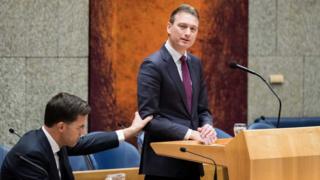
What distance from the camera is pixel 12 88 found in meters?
5.39

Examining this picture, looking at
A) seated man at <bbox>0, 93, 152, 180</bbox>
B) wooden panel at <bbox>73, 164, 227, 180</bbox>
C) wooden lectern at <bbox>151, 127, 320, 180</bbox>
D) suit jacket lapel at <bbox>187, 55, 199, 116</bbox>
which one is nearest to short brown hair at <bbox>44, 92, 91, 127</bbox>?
seated man at <bbox>0, 93, 152, 180</bbox>

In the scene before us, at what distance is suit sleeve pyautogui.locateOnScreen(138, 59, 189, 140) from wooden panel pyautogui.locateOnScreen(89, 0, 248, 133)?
8.04 ft

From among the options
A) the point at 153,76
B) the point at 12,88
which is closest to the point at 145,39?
the point at 12,88

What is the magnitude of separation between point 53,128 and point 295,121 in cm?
389

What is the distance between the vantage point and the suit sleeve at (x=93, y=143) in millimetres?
3256

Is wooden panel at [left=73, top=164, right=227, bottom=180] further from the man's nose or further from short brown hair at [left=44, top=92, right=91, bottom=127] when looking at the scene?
the man's nose

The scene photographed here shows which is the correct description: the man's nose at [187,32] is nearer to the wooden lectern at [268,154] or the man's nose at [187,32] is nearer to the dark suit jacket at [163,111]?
the dark suit jacket at [163,111]

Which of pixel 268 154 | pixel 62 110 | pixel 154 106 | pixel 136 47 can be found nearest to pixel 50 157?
pixel 62 110

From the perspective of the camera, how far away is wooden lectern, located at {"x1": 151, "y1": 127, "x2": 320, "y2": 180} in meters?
2.69

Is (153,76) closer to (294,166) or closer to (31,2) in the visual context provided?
(294,166)

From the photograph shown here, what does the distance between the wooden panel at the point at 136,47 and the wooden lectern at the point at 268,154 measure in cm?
285

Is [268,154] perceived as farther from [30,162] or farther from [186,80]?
[30,162]

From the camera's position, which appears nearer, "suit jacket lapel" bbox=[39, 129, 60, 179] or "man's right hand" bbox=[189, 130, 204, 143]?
"suit jacket lapel" bbox=[39, 129, 60, 179]

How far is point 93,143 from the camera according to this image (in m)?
3.28
